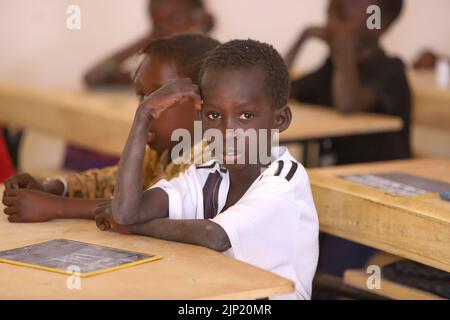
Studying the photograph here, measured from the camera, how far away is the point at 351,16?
15.8 ft

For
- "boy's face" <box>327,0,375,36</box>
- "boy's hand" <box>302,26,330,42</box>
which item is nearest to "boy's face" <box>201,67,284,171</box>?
"boy's face" <box>327,0,375,36</box>

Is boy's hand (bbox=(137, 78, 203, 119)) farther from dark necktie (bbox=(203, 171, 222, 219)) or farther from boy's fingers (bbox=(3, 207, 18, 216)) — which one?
boy's fingers (bbox=(3, 207, 18, 216))

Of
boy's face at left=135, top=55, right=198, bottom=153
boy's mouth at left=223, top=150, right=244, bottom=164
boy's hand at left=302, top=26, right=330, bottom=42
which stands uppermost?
boy's hand at left=302, top=26, right=330, bottom=42

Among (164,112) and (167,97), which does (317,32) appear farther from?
(167,97)

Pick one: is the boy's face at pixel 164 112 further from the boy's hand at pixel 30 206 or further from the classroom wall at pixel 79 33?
the classroom wall at pixel 79 33

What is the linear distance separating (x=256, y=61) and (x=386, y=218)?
60 cm

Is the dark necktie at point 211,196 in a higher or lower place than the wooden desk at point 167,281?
higher

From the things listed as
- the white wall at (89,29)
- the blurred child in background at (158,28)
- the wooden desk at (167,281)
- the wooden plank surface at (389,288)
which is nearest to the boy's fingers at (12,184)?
the wooden desk at (167,281)

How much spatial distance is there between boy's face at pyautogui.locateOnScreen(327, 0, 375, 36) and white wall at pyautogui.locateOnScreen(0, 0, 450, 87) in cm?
199

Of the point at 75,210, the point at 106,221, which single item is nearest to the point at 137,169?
the point at 106,221

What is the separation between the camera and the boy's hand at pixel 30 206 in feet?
7.56

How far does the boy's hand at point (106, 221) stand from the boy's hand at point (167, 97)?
0.80 ft

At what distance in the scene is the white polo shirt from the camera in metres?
2.08

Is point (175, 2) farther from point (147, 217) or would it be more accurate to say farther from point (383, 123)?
point (147, 217)
